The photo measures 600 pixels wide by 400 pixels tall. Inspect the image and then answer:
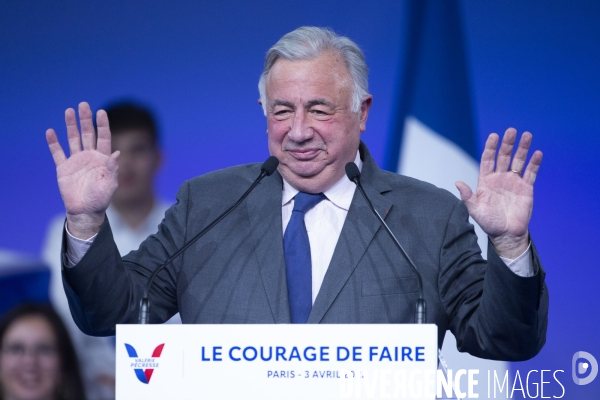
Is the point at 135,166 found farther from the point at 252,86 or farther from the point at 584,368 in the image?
the point at 584,368

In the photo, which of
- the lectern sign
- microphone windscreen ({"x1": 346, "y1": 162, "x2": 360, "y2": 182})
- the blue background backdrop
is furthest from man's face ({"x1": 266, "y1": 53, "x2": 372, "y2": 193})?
the blue background backdrop

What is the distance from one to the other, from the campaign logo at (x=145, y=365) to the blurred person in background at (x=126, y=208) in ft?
5.72

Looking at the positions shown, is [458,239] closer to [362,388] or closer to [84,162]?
[362,388]

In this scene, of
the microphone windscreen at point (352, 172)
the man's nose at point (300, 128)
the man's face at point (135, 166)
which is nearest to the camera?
the microphone windscreen at point (352, 172)

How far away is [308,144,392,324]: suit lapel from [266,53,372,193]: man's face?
0.13 metres

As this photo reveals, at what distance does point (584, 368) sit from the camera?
3119 mm

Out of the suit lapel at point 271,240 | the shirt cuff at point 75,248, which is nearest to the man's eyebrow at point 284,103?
the suit lapel at point 271,240

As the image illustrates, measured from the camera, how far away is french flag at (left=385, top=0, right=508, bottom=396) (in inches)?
130

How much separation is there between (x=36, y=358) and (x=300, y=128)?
1.73 m

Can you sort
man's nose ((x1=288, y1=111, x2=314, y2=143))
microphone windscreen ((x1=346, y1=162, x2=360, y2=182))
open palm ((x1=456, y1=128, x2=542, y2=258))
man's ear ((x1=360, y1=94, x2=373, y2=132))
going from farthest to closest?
1. man's ear ((x1=360, y1=94, x2=373, y2=132))
2. man's nose ((x1=288, y1=111, x2=314, y2=143))
3. microphone windscreen ((x1=346, y1=162, x2=360, y2=182))
4. open palm ((x1=456, y1=128, x2=542, y2=258))

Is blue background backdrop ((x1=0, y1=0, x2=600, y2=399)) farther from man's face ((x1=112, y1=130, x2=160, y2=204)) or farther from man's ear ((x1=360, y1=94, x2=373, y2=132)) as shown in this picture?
man's ear ((x1=360, y1=94, x2=373, y2=132))

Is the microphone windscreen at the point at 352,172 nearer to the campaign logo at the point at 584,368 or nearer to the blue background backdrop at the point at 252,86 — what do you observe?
the blue background backdrop at the point at 252,86

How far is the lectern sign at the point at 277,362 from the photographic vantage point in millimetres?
1554

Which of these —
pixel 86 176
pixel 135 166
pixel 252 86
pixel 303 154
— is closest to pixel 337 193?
pixel 303 154
